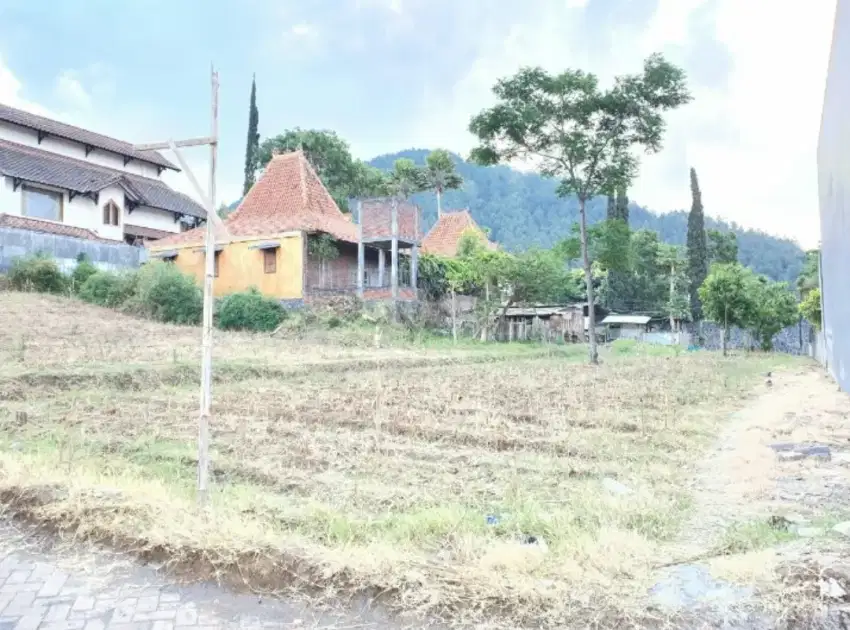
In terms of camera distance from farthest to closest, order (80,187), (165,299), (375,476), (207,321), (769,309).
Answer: (769,309) → (80,187) → (165,299) → (375,476) → (207,321)

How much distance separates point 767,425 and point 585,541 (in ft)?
A: 17.8

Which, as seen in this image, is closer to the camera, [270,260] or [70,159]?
[270,260]

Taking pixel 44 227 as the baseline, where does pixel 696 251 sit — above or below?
above

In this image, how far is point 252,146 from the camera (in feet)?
121

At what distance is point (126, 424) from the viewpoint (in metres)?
6.88

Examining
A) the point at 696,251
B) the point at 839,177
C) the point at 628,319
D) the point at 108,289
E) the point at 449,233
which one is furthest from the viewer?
the point at 696,251

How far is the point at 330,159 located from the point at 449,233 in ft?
29.0

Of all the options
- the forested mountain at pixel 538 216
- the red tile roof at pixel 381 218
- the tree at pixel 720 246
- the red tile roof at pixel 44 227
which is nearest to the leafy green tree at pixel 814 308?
the red tile roof at pixel 381 218

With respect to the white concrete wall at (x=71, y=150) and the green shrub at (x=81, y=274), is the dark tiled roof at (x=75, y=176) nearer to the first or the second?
the white concrete wall at (x=71, y=150)

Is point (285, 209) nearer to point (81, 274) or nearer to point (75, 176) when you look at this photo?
point (81, 274)

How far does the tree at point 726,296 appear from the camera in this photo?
25.8 meters

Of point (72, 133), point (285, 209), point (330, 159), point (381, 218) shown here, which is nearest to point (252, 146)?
point (330, 159)

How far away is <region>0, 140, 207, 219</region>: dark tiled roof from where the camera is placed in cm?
2325

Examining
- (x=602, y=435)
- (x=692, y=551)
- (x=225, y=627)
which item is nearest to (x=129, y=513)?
(x=225, y=627)
